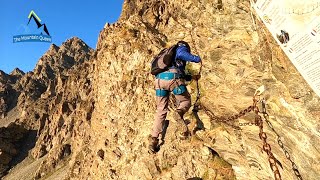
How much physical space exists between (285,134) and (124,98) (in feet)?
119

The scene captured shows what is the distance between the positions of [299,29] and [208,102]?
13.1m

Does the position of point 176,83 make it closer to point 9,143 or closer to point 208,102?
point 208,102

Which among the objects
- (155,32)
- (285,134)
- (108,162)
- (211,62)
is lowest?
(108,162)

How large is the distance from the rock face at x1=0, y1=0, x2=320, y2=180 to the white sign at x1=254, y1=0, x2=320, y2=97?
5.93 ft

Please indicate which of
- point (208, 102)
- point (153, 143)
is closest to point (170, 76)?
point (153, 143)

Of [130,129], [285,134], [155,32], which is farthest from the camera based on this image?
[155,32]

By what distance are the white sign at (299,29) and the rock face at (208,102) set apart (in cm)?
181

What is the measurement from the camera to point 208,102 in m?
21.4

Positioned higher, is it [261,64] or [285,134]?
[261,64]

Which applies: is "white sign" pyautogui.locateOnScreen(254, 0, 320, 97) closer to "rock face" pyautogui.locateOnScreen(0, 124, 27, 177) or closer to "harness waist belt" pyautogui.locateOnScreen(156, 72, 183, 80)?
"harness waist belt" pyautogui.locateOnScreen(156, 72, 183, 80)

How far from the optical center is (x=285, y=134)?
1320cm

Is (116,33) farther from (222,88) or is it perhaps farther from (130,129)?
(222,88)

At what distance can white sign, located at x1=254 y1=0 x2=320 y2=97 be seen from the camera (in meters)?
8.23

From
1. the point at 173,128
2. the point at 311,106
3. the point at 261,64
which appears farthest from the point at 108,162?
the point at 311,106
